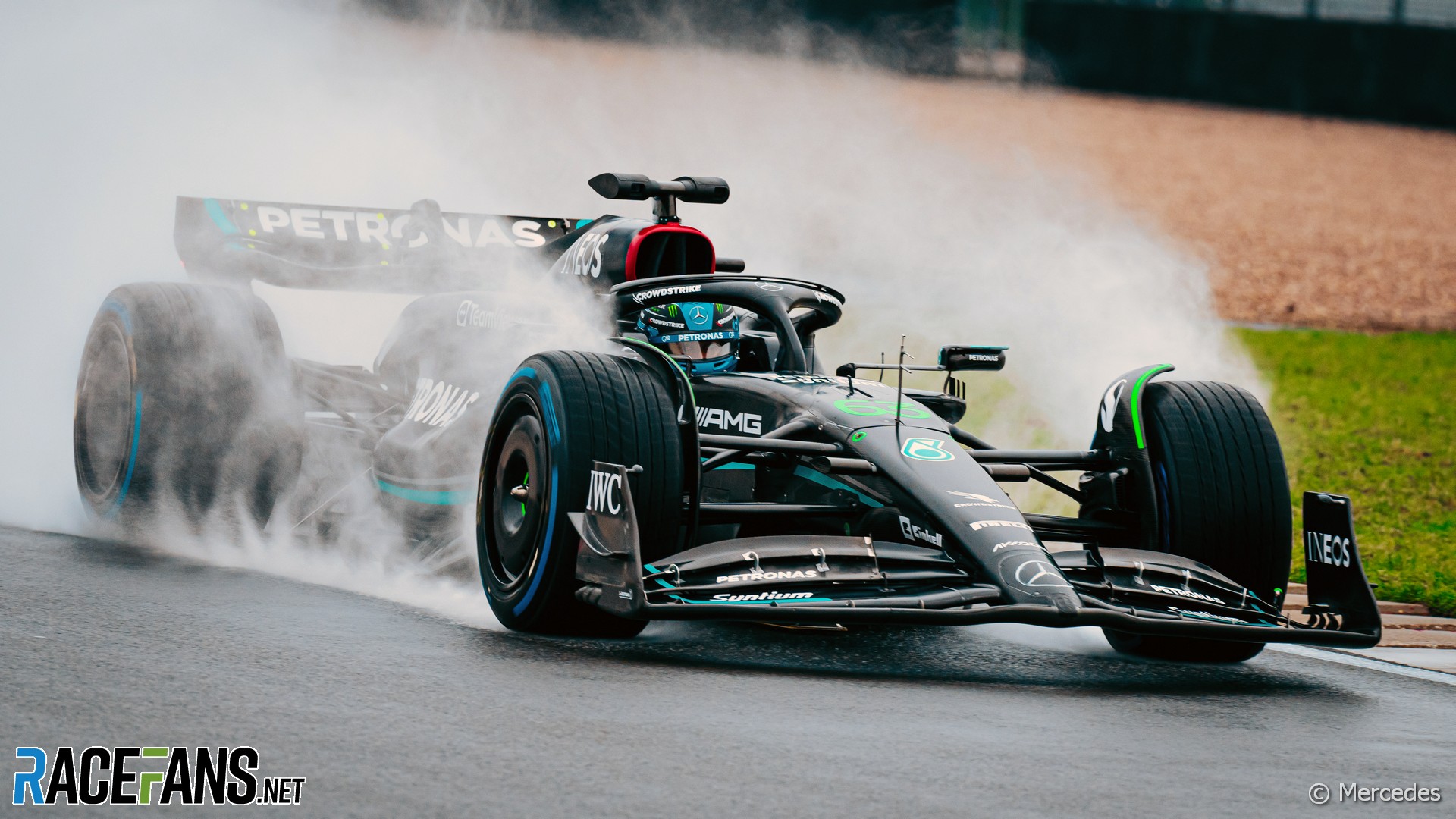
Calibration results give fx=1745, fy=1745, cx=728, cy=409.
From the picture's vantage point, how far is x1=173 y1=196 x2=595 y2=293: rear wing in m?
8.59

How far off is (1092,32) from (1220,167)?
4897mm

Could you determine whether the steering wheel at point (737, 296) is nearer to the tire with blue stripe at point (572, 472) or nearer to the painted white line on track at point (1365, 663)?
the tire with blue stripe at point (572, 472)

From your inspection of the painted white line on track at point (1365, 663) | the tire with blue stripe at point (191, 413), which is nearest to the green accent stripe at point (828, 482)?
the painted white line on track at point (1365, 663)

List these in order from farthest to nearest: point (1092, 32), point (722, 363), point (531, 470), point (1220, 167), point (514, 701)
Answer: point (1092, 32)
point (1220, 167)
point (722, 363)
point (531, 470)
point (514, 701)

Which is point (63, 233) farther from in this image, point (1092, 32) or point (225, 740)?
point (1092, 32)

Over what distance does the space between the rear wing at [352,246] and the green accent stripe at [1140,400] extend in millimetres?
3204

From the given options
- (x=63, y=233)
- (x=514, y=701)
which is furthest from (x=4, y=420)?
(x=514, y=701)

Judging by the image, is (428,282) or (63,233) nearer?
(428,282)

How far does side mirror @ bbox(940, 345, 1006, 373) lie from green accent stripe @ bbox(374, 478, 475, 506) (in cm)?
194

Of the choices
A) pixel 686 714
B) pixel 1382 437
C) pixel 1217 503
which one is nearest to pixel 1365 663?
pixel 1217 503

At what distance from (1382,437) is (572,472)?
28.8 ft

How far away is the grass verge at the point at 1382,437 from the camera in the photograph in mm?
8445

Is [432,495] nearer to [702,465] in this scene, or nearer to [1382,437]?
[702,465]

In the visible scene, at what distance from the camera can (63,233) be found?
10.9 meters
